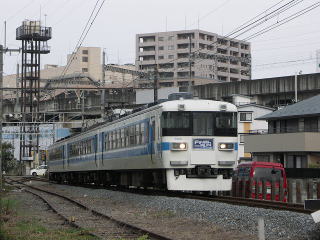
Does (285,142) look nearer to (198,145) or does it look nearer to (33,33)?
(198,145)

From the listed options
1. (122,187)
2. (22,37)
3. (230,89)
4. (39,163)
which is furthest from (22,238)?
(39,163)

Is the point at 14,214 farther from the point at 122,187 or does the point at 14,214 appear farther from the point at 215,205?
the point at 122,187

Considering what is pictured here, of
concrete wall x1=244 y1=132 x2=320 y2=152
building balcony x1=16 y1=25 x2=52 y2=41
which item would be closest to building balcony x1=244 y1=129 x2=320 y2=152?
concrete wall x1=244 y1=132 x2=320 y2=152

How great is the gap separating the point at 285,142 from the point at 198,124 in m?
26.1

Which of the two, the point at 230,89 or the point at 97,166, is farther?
the point at 230,89

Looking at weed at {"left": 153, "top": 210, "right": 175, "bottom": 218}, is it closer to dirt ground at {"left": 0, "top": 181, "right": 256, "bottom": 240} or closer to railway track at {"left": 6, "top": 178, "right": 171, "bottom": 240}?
dirt ground at {"left": 0, "top": 181, "right": 256, "bottom": 240}

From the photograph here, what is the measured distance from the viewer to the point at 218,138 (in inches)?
752

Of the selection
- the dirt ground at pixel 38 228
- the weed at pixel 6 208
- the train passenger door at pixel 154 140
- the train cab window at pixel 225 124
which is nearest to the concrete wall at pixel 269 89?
the train cab window at pixel 225 124

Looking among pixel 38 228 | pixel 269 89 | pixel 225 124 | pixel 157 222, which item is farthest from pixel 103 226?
pixel 269 89

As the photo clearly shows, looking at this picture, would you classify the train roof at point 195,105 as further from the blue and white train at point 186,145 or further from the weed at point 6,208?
the weed at point 6,208

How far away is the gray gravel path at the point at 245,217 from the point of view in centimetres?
1011

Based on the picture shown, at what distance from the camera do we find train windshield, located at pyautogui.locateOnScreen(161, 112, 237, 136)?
18750 mm

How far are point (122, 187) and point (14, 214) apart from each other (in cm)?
1318

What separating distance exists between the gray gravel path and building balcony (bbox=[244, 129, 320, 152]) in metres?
26.2
